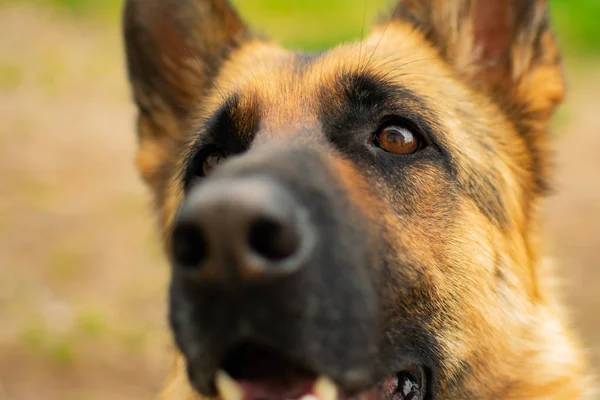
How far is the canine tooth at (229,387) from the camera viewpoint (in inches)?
84.9

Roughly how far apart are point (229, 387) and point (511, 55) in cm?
206

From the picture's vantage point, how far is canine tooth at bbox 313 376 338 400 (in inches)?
82.3

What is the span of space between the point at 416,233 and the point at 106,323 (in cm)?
377

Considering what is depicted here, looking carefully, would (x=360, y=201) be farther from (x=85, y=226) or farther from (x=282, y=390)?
(x=85, y=226)

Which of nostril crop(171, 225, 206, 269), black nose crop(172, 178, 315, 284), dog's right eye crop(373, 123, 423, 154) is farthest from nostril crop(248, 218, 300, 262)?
dog's right eye crop(373, 123, 423, 154)

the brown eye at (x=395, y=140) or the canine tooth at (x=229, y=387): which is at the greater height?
the brown eye at (x=395, y=140)

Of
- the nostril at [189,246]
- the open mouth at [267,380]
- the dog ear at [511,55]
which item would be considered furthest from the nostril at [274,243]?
the dog ear at [511,55]

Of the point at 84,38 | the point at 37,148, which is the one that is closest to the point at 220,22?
the point at 37,148

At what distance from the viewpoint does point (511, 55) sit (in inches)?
128

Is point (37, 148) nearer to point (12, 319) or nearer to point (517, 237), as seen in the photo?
point (12, 319)

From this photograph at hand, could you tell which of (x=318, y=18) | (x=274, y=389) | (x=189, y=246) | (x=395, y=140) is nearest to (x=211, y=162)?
(x=395, y=140)

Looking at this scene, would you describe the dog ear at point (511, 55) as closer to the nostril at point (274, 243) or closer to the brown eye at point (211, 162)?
the brown eye at point (211, 162)

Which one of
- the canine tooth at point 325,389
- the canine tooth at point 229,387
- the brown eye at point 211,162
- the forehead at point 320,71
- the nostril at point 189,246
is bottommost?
the canine tooth at point 229,387

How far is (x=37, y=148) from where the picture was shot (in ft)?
26.4
